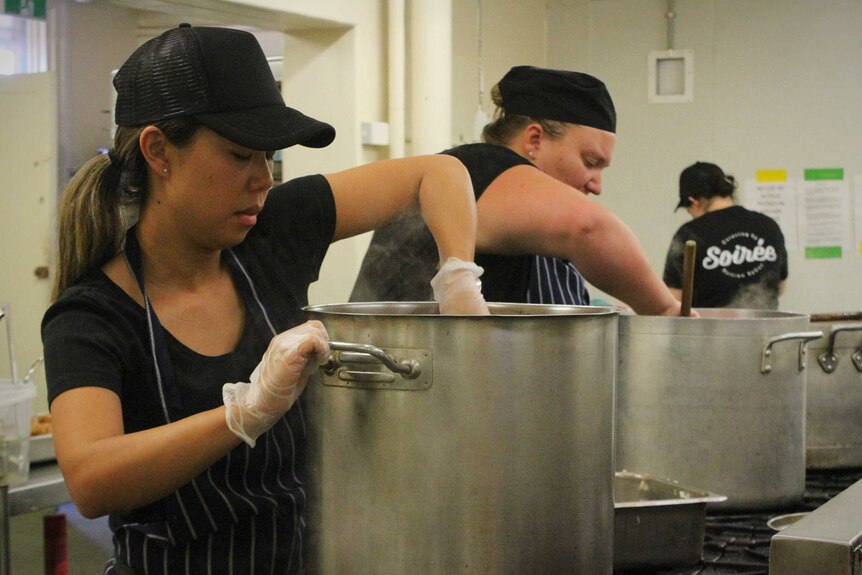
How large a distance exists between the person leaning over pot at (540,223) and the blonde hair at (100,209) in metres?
0.49

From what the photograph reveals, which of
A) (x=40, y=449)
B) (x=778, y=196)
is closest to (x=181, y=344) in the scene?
(x=40, y=449)

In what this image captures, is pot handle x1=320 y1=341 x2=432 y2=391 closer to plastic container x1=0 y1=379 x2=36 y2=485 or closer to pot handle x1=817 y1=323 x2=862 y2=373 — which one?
pot handle x1=817 y1=323 x2=862 y2=373

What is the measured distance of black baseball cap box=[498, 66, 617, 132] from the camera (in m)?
1.74

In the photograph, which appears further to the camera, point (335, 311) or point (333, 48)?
point (333, 48)

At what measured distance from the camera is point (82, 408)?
100 cm

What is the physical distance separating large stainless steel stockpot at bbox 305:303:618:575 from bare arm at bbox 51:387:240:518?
0.41 feet

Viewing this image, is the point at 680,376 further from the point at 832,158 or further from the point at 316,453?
the point at 832,158

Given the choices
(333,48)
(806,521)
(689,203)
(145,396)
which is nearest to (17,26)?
(333,48)

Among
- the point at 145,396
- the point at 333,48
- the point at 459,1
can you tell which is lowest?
the point at 145,396

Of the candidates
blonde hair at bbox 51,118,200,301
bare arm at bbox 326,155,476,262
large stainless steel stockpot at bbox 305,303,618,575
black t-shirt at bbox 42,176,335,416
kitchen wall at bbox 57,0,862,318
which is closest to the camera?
large stainless steel stockpot at bbox 305,303,618,575

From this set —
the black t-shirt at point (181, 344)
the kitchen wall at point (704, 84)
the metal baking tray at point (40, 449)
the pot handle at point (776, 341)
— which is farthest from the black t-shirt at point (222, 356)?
the kitchen wall at point (704, 84)

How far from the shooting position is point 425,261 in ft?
5.32

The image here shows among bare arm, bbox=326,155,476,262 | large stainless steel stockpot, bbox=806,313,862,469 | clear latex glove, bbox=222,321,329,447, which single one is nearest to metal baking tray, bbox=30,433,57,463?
bare arm, bbox=326,155,476,262

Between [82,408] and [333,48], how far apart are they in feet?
8.71
